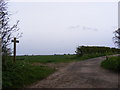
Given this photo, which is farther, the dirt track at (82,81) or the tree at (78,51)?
the tree at (78,51)

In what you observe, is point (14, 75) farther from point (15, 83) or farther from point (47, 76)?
point (47, 76)

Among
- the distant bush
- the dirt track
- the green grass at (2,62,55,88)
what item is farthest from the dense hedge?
the dirt track

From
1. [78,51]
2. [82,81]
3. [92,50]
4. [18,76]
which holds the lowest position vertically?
[82,81]

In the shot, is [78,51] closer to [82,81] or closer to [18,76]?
[82,81]

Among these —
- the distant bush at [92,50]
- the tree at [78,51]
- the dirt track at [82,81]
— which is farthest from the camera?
the distant bush at [92,50]

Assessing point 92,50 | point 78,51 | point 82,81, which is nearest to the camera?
point 82,81

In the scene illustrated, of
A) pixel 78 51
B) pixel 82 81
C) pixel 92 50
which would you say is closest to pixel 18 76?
pixel 82 81

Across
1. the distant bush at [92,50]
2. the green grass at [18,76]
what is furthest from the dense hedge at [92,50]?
the green grass at [18,76]

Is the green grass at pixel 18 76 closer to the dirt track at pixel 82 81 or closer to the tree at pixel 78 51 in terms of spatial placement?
the dirt track at pixel 82 81

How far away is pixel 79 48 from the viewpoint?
104ft

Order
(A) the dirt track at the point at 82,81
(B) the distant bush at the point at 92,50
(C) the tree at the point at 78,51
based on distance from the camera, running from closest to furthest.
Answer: (A) the dirt track at the point at 82,81
(C) the tree at the point at 78,51
(B) the distant bush at the point at 92,50

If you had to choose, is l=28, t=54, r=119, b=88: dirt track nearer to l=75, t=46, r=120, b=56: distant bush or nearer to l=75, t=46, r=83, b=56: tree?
l=75, t=46, r=83, b=56: tree

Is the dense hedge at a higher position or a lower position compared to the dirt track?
higher

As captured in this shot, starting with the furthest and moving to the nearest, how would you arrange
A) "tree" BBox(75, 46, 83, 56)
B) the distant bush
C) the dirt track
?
the distant bush
"tree" BBox(75, 46, 83, 56)
the dirt track
